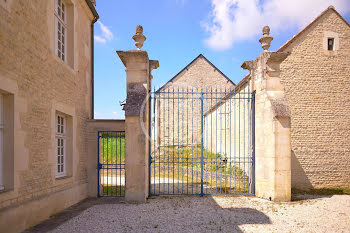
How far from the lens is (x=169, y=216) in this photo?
4.84 metres

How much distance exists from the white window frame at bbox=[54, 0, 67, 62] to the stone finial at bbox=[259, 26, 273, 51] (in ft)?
17.8

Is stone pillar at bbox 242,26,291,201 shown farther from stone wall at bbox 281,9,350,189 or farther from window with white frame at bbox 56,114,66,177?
window with white frame at bbox 56,114,66,177

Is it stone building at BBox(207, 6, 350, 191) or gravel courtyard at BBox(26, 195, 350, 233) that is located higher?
stone building at BBox(207, 6, 350, 191)

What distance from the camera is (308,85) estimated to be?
8.63 m

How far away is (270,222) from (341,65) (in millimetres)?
7444

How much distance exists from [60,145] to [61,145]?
0.08 meters

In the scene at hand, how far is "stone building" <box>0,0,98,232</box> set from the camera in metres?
3.74

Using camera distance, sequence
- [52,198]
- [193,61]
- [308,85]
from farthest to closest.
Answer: [193,61] < [308,85] < [52,198]

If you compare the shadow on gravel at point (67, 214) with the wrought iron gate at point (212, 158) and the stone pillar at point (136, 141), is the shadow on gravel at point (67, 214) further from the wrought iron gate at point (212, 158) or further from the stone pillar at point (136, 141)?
the wrought iron gate at point (212, 158)

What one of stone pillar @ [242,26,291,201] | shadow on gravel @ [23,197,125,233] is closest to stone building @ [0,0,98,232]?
shadow on gravel @ [23,197,125,233]

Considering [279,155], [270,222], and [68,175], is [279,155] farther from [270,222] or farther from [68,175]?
[68,175]

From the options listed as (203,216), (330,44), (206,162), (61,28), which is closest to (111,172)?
(206,162)

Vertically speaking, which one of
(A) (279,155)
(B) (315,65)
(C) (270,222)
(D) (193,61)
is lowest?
(C) (270,222)

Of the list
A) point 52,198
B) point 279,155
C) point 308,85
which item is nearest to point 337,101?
point 308,85
